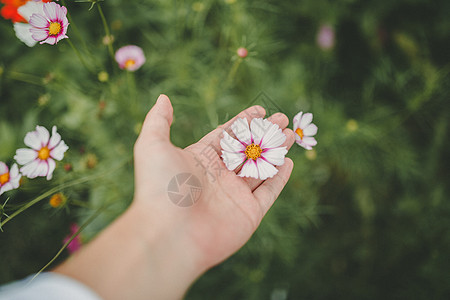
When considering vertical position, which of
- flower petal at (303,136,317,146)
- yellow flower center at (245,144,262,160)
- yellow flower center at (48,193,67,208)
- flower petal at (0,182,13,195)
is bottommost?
flower petal at (0,182,13,195)

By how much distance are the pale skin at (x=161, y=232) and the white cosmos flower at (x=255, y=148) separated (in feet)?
0.24

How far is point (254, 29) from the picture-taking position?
1337mm

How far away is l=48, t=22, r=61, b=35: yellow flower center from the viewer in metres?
0.80

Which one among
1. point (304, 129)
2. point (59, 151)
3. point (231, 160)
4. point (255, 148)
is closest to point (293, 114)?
point (304, 129)

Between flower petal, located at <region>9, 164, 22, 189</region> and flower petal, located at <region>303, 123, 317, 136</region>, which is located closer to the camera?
flower petal, located at <region>9, 164, 22, 189</region>

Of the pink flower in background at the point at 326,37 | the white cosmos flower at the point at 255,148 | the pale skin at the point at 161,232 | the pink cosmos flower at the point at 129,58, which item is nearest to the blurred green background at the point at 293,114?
the pink flower in background at the point at 326,37

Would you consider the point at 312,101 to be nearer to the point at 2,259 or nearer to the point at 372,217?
the point at 372,217

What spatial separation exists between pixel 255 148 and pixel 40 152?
26.6 inches

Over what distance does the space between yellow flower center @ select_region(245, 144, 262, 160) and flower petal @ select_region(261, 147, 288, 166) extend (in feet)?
0.10

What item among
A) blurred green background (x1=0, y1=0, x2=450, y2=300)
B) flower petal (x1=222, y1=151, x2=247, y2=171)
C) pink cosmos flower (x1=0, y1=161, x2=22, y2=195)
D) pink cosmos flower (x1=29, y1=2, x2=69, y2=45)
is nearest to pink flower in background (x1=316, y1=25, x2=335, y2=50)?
blurred green background (x1=0, y1=0, x2=450, y2=300)

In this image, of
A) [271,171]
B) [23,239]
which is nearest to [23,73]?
[23,239]

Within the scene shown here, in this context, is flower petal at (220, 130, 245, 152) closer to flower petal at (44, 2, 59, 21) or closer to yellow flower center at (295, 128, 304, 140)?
yellow flower center at (295, 128, 304, 140)

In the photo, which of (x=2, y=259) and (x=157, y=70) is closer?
(x=2, y=259)

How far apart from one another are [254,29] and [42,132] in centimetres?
98
